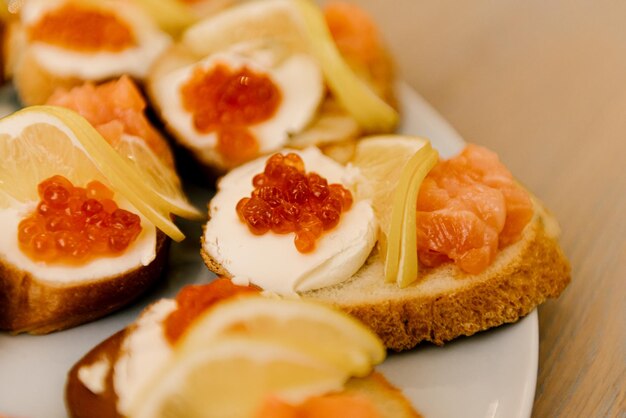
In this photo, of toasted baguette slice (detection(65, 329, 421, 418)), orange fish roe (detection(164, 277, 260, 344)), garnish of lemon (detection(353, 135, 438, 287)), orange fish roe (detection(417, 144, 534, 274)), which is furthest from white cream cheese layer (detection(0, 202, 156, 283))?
orange fish roe (detection(417, 144, 534, 274))

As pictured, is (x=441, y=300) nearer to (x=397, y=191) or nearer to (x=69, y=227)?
(x=397, y=191)

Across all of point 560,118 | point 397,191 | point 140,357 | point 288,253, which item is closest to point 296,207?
point 288,253

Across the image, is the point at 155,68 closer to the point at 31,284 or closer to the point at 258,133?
the point at 258,133

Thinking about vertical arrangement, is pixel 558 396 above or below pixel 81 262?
above

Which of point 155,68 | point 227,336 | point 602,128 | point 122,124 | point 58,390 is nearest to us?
point 227,336

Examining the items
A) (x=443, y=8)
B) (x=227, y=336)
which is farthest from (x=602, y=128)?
(x=227, y=336)
